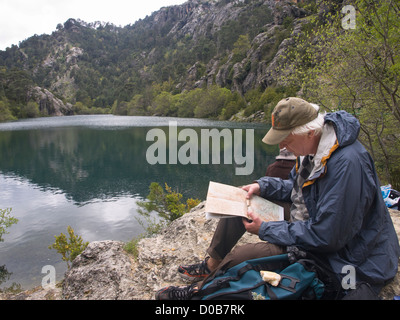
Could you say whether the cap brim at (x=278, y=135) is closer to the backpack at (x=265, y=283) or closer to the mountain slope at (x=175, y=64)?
the backpack at (x=265, y=283)

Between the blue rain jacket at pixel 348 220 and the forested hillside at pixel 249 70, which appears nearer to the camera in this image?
the blue rain jacket at pixel 348 220

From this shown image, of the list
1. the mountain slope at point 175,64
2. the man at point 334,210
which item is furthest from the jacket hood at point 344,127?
the mountain slope at point 175,64

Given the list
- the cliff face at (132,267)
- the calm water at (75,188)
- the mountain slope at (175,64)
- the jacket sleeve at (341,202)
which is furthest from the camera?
the mountain slope at (175,64)

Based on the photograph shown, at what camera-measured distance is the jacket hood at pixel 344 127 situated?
72.1 inches

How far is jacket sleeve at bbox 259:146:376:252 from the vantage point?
5.74ft

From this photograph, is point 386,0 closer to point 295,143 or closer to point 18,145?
point 295,143

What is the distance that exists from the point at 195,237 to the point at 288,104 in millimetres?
2964

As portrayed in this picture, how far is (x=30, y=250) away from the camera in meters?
8.83

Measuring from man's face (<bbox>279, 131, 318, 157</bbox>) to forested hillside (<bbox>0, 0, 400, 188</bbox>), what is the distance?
6229 mm

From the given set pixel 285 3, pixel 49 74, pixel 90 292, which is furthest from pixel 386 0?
pixel 49 74

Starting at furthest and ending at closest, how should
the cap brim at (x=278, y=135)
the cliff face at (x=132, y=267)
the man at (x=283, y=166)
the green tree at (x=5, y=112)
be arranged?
the green tree at (x=5, y=112) < the man at (x=283, y=166) < the cliff face at (x=132, y=267) < the cap brim at (x=278, y=135)

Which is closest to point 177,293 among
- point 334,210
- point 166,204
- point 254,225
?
point 254,225

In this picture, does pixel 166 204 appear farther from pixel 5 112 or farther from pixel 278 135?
pixel 5 112

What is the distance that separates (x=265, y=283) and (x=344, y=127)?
50.2 inches
